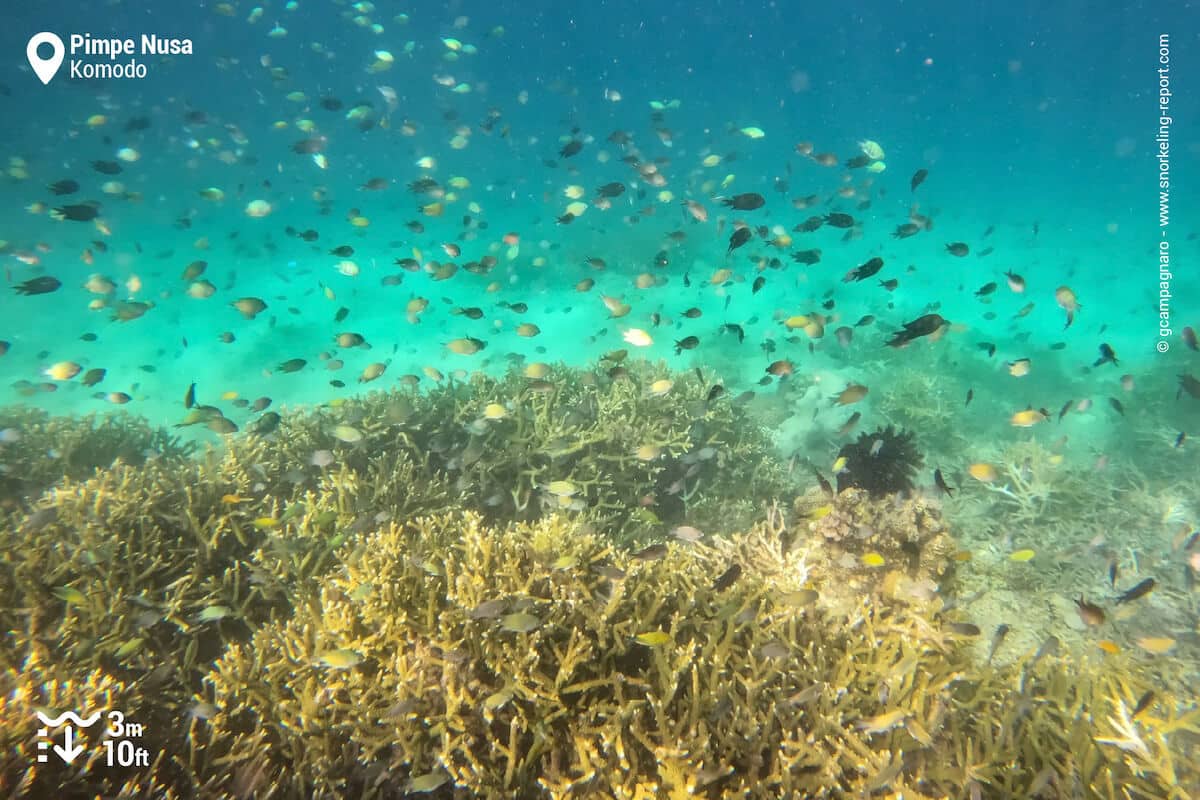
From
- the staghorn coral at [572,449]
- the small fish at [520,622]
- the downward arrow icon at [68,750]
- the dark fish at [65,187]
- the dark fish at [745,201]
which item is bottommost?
the downward arrow icon at [68,750]

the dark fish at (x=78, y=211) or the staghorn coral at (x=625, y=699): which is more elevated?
the dark fish at (x=78, y=211)

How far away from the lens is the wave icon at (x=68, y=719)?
2.96m

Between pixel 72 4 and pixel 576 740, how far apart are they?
148 ft

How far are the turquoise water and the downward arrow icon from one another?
455 centimetres

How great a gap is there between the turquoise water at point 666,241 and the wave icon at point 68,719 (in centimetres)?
441

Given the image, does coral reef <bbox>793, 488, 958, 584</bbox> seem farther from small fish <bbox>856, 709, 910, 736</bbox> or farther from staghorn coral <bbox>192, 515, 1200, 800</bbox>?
small fish <bbox>856, 709, 910, 736</bbox>

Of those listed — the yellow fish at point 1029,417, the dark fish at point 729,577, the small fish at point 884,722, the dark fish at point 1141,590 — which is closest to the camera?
the small fish at point 884,722

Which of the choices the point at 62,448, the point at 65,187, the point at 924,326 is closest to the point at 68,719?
the point at 62,448

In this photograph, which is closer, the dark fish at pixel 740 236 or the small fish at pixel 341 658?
the small fish at pixel 341 658

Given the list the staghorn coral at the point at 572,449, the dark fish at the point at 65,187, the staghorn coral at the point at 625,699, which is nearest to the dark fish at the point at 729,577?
the staghorn coral at the point at 625,699

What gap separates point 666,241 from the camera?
2678 cm

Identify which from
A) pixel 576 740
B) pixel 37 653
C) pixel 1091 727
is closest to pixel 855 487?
pixel 1091 727

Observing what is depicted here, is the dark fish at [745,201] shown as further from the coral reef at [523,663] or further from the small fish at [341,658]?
the small fish at [341,658]

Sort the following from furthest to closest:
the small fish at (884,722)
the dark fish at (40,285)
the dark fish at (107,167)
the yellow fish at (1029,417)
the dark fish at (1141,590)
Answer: the dark fish at (107,167)
the dark fish at (40,285)
the yellow fish at (1029,417)
the dark fish at (1141,590)
the small fish at (884,722)
